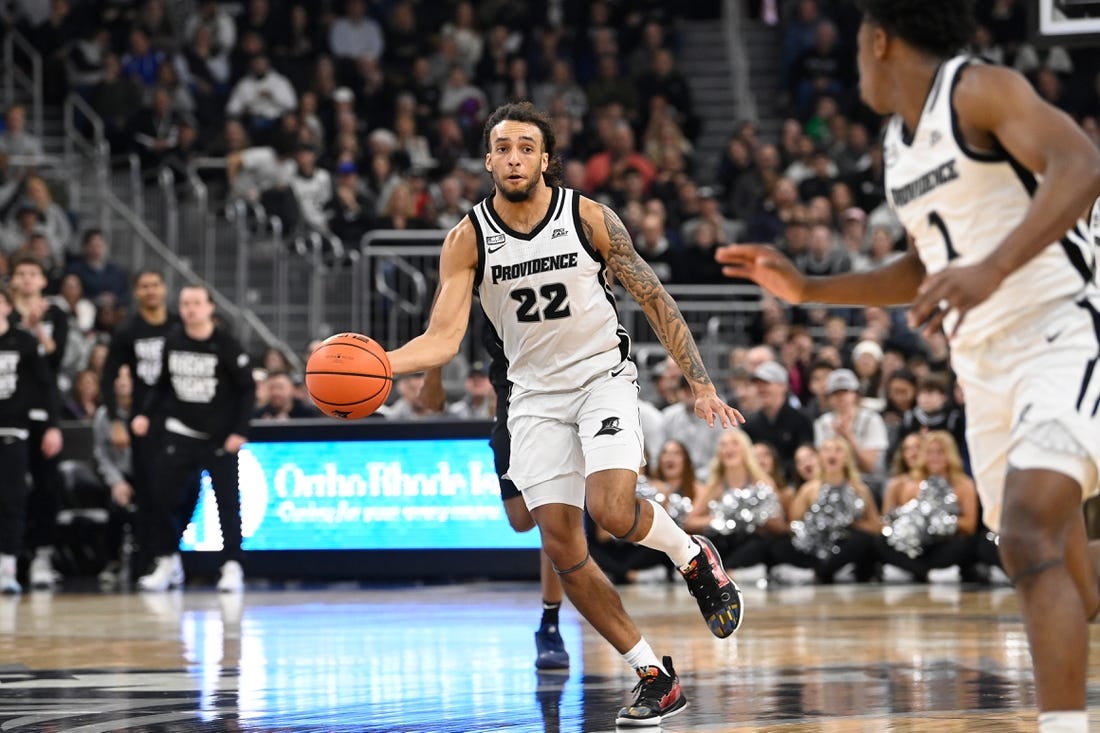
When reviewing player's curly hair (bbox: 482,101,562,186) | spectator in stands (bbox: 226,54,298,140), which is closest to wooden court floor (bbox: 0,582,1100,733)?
player's curly hair (bbox: 482,101,562,186)

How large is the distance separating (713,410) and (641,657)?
97 centimetres

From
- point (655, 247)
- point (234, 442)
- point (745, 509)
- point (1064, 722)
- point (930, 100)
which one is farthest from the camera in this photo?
point (655, 247)

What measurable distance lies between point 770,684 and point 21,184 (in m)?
13.8

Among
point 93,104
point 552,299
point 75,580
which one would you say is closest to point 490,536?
→ point 75,580

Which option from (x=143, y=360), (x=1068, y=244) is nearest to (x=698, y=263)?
(x=143, y=360)

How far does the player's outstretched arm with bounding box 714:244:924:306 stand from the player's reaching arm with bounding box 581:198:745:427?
157 centimetres

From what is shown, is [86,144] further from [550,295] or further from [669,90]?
[550,295]

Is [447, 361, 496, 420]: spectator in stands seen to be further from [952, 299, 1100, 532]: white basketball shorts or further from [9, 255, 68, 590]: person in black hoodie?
[952, 299, 1100, 532]: white basketball shorts

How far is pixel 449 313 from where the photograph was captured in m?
6.92

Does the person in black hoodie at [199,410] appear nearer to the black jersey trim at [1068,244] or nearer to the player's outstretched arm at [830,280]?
the player's outstretched arm at [830,280]

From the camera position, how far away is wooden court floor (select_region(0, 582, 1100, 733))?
6.57 m

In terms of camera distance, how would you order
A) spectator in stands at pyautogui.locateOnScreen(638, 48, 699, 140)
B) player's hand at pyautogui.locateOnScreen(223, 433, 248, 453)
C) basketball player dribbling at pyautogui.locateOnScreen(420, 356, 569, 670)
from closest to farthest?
basketball player dribbling at pyautogui.locateOnScreen(420, 356, 569, 670) → player's hand at pyautogui.locateOnScreen(223, 433, 248, 453) → spectator in stands at pyautogui.locateOnScreen(638, 48, 699, 140)

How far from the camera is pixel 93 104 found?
69.8 feet

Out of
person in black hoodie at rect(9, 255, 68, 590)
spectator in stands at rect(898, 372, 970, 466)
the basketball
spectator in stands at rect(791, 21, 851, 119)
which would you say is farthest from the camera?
spectator in stands at rect(791, 21, 851, 119)
